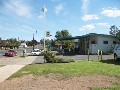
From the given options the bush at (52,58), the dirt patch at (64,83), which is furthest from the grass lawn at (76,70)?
the bush at (52,58)

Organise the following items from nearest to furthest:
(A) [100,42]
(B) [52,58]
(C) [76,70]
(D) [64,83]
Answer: (D) [64,83], (C) [76,70], (B) [52,58], (A) [100,42]

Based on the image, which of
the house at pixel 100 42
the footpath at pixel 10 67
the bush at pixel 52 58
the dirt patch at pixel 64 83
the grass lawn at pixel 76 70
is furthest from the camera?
the house at pixel 100 42

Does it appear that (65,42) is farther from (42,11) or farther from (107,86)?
(107,86)

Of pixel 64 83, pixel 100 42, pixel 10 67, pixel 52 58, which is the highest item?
pixel 100 42

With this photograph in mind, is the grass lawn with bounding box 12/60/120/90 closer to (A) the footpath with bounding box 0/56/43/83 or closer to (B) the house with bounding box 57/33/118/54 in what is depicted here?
(A) the footpath with bounding box 0/56/43/83

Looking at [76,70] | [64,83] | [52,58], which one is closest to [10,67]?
[52,58]

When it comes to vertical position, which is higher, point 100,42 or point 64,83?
point 100,42

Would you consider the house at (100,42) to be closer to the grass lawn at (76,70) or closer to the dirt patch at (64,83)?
the grass lawn at (76,70)

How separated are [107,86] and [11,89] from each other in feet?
12.9

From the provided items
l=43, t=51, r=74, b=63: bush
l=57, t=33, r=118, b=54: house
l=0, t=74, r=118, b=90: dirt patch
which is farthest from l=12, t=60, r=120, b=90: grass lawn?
l=57, t=33, r=118, b=54: house

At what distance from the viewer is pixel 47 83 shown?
11961mm

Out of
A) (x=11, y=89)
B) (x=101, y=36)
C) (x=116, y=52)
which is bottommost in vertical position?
(x=11, y=89)

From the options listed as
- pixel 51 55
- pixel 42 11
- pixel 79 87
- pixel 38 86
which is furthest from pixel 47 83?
pixel 42 11

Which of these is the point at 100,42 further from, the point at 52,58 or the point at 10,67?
the point at 10,67
